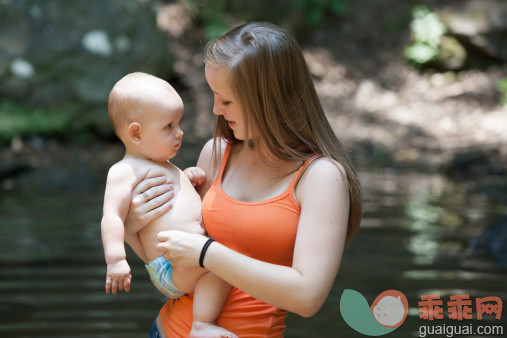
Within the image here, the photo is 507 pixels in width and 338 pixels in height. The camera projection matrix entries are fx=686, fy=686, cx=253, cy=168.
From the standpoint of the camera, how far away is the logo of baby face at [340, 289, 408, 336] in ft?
7.20

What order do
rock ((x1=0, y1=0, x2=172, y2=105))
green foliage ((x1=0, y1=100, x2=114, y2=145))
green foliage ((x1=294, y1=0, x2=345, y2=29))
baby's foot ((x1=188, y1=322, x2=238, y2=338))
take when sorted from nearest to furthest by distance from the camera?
baby's foot ((x1=188, y1=322, x2=238, y2=338)) < green foliage ((x1=0, y1=100, x2=114, y2=145)) < rock ((x1=0, y1=0, x2=172, y2=105)) < green foliage ((x1=294, y1=0, x2=345, y2=29))

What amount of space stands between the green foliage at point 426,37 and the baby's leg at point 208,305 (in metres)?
9.86

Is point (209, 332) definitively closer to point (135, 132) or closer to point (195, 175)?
point (195, 175)

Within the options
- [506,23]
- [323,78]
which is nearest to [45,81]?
[323,78]

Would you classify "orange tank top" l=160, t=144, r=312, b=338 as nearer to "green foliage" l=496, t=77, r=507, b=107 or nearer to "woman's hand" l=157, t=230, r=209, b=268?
"woman's hand" l=157, t=230, r=209, b=268

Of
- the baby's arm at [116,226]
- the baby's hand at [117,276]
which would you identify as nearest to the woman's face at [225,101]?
the baby's arm at [116,226]

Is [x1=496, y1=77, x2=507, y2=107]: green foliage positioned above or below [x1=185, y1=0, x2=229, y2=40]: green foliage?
below

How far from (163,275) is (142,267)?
301 centimetres

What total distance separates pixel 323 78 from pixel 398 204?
4.77 meters

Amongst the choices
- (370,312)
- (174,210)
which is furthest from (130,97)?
(370,312)

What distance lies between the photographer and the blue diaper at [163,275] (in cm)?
208

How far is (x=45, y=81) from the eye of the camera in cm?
941

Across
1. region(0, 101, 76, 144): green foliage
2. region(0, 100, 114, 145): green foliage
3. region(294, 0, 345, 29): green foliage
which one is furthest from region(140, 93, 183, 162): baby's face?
region(294, 0, 345, 29): green foliage

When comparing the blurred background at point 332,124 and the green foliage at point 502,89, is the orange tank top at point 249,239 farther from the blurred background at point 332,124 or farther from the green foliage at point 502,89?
the green foliage at point 502,89
